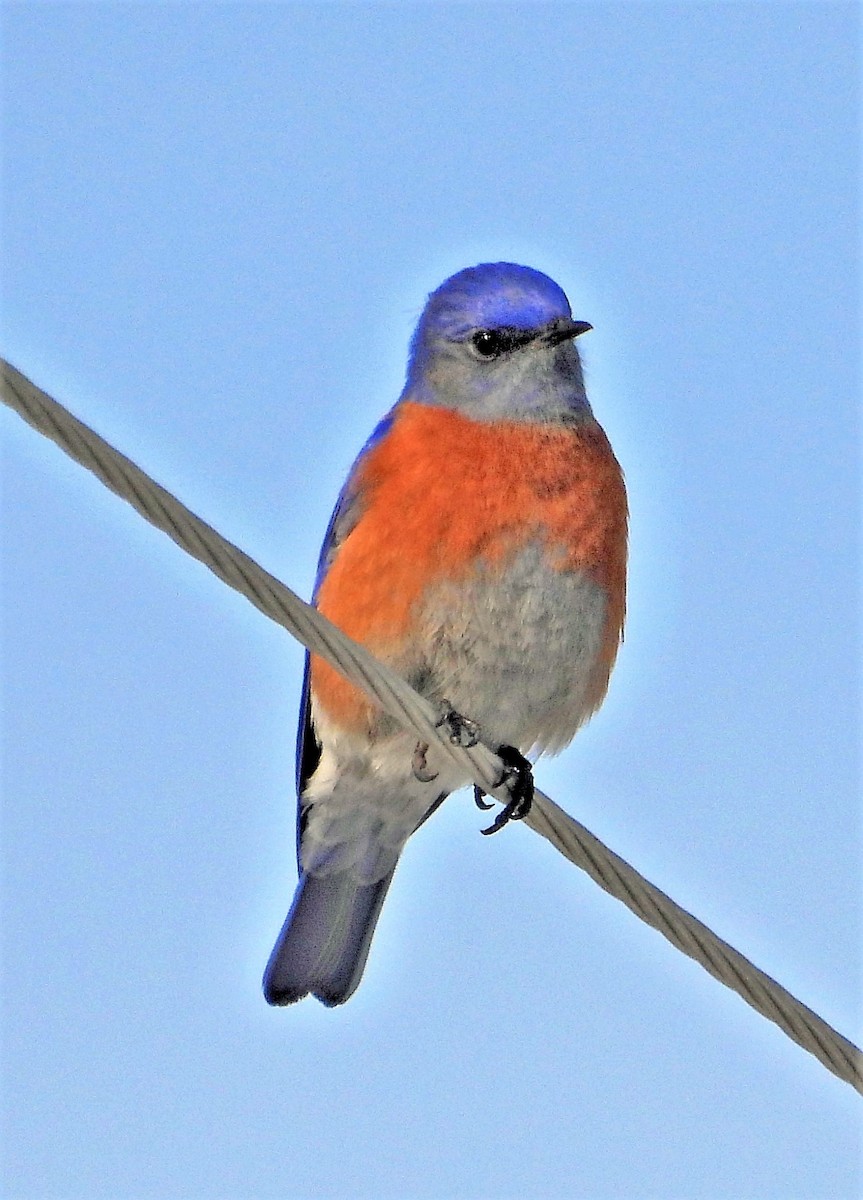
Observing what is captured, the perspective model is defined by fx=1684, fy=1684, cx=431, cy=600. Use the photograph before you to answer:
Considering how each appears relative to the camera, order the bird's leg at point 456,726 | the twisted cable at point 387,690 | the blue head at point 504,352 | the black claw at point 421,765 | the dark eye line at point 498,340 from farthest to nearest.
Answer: the dark eye line at point 498,340 < the blue head at point 504,352 < the black claw at point 421,765 < the bird's leg at point 456,726 < the twisted cable at point 387,690

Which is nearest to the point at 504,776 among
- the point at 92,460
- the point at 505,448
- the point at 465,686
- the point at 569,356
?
the point at 465,686

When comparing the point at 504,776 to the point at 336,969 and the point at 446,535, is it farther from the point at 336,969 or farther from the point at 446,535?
the point at 336,969

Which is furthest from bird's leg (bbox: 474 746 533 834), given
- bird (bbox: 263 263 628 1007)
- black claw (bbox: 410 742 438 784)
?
black claw (bbox: 410 742 438 784)

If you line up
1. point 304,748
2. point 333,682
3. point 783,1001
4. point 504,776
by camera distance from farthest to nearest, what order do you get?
1. point 304,748
2. point 333,682
3. point 504,776
4. point 783,1001

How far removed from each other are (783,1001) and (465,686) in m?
1.95

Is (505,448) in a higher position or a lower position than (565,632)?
higher

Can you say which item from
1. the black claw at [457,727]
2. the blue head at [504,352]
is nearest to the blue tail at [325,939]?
the black claw at [457,727]

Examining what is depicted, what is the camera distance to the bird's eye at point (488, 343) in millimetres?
6211

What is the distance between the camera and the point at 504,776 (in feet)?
18.1

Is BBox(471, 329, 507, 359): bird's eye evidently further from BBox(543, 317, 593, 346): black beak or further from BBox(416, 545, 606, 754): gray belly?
BBox(416, 545, 606, 754): gray belly

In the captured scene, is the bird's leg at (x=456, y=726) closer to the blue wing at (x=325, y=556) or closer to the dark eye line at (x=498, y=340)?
the blue wing at (x=325, y=556)

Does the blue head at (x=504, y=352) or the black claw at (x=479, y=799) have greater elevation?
the blue head at (x=504, y=352)

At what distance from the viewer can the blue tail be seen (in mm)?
6363

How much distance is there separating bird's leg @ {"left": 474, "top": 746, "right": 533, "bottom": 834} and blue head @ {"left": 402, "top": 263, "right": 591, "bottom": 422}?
1195 millimetres
